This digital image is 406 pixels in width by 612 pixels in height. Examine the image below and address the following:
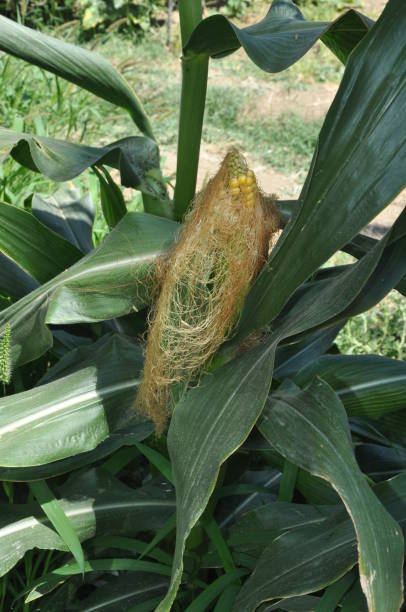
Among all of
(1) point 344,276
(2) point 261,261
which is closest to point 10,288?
(2) point 261,261

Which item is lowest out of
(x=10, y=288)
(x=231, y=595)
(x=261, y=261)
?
(x=231, y=595)

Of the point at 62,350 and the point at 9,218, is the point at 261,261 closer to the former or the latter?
the point at 9,218

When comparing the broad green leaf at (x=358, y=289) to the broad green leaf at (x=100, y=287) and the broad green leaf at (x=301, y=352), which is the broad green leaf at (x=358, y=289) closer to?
the broad green leaf at (x=100, y=287)

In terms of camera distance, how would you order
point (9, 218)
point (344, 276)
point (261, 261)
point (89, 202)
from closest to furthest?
point (344, 276) < point (261, 261) < point (9, 218) < point (89, 202)

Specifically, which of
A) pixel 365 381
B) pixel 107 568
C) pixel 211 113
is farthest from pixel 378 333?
pixel 211 113

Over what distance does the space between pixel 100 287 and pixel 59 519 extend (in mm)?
396

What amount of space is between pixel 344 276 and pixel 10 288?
0.80 meters

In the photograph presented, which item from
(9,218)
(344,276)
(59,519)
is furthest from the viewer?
(9,218)

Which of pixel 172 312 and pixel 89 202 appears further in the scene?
pixel 89 202

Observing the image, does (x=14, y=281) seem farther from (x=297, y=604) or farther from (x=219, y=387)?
(x=297, y=604)

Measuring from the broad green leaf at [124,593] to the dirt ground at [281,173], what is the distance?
2.28 meters

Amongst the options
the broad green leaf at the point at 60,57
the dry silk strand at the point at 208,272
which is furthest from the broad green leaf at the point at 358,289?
the broad green leaf at the point at 60,57

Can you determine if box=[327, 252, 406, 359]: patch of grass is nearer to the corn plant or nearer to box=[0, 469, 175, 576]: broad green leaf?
the corn plant

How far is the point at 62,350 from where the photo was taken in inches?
65.4
